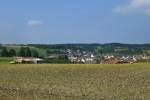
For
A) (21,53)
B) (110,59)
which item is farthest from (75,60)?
(21,53)

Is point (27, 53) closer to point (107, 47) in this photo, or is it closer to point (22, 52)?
point (22, 52)

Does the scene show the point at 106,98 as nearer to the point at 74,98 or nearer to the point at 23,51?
the point at 74,98

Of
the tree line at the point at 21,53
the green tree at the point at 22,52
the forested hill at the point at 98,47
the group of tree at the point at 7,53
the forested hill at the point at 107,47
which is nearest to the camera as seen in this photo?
the tree line at the point at 21,53

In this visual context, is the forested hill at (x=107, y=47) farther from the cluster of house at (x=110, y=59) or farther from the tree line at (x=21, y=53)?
the cluster of house at (x=110, y=59)

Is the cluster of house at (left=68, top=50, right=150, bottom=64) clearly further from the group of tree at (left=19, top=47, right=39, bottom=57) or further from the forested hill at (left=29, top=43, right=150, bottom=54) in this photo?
the forested hill at (left=29, top=43, right=150, bottom=54)

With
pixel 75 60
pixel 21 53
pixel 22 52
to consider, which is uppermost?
pixel 22 52

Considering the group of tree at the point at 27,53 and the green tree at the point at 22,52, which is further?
the green tree at the point at 22,52

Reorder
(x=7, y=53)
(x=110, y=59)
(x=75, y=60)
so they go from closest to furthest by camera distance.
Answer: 1. (x=110, y=59)
2. (x=75, y=60)
3. (x=7, y=53)

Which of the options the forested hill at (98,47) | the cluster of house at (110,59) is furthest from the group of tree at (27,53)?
the cluster of house at (110,59)

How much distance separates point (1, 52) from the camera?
398 feet

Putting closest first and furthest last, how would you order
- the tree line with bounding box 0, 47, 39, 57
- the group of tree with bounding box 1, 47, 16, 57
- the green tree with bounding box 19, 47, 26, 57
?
1. the tree line with bounding box 0, 47, 39, 57
2. the group of tree with bounding box 1, 47, 16, 57
3. the green tree with bounding box 19, 47, 26, 57

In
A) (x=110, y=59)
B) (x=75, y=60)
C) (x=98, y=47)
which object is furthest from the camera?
(x=98, y=47)

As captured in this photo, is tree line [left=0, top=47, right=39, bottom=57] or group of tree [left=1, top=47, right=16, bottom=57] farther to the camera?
group of tree [left=1, top=47, right=16, bottom=57]

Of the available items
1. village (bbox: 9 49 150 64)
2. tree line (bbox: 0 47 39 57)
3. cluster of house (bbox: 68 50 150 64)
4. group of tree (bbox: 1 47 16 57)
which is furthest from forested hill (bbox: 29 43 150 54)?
village (bbox: 9 49 150 64)
